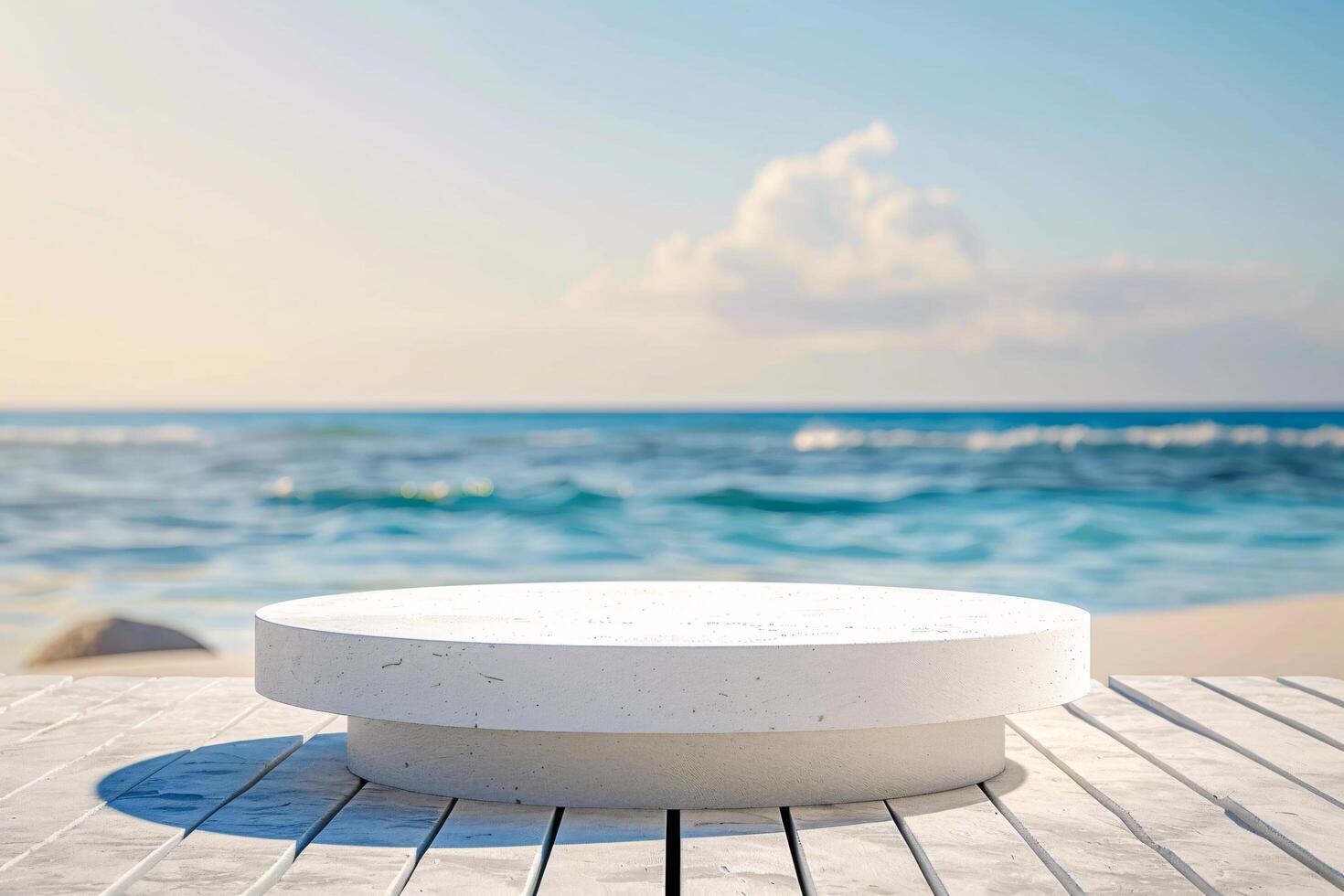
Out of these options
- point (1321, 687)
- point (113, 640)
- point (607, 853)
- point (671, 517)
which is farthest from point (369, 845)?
point (671, 517)

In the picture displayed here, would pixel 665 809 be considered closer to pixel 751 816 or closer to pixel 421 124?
pixel 751 816

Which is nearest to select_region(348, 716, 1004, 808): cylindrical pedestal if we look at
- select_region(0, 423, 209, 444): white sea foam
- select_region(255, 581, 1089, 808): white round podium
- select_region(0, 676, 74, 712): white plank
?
select_region(255, 581, 1089, 808): white round podium

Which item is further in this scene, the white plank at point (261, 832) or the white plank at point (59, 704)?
the white plank at point (59, 704)

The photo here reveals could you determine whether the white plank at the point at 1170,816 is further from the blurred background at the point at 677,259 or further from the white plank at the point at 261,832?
the blurred background at the point at 677,259

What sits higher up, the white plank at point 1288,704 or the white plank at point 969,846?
the white plank at point 969,846

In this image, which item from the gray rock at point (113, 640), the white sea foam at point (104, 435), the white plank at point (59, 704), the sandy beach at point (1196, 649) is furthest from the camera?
the white sea foam at point (104, 435)

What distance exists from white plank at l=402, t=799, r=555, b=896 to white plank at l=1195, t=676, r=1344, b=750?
227 cm

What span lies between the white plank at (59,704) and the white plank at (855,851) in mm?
2268

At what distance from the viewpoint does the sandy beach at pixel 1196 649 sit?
7.42 meters

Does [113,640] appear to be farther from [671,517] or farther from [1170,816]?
[671,517]

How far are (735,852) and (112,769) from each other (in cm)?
167

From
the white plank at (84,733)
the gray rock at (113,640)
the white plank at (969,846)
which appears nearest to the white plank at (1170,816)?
the white plank at (969,846)

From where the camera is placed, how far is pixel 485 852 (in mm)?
2447

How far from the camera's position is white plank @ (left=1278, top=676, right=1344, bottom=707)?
431 centimetres
